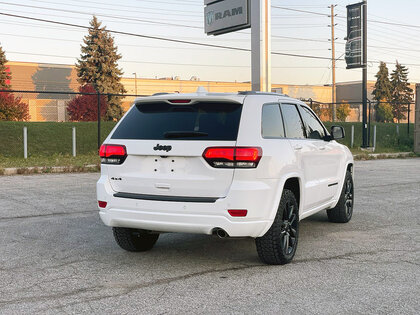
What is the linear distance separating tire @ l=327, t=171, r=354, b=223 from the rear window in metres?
3.20

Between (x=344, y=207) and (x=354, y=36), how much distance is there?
73.9 ft

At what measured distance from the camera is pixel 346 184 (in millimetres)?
8070

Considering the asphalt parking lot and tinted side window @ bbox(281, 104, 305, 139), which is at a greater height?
tinted side window @ bbox(281, 104, 305, 139)

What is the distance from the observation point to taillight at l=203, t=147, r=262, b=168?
5.06 m

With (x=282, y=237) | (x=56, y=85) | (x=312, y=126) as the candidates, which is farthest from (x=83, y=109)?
(x=282, y=237)

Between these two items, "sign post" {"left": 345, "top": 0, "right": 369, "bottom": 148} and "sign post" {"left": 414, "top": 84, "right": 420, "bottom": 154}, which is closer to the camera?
"sign post" {"left": 414, "top": 84, "right": 420, "bottom": 154}

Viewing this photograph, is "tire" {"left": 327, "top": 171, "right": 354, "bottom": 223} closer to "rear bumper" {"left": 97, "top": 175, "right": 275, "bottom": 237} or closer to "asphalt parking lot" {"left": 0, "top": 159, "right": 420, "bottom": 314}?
"asphalt parking lot" {"left": 0, "top": 159, "right": 420, "bottom": 314}

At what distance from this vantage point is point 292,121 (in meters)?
6.38

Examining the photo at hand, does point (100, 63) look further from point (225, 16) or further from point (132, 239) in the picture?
point (132, 239)

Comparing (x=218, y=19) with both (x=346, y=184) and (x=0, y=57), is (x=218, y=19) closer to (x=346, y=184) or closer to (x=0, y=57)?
(x=346, y=184)

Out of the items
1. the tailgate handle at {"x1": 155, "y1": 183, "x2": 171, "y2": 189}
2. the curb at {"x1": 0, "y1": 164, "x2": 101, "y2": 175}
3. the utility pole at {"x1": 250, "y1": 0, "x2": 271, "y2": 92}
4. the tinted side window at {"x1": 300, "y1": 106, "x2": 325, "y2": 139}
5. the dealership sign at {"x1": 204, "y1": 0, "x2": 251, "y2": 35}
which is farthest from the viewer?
the dealership sign at {"x1": 204, "y1": 0, "x2": 251, "y2": 35}

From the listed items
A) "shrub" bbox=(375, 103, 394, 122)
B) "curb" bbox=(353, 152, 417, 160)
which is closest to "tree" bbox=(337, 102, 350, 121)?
"shrub" bbox=(375, 103, 394, 122)

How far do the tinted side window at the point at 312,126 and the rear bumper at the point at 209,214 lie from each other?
1.81 m

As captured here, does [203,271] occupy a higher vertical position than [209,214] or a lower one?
lower
